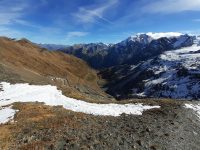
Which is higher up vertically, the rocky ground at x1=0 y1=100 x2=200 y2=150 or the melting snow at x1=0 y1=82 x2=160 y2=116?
the melting snow at x1=0 y1=82 x2=160 y2=116

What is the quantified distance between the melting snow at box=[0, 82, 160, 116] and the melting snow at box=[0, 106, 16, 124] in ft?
13.3

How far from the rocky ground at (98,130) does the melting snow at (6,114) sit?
730mm

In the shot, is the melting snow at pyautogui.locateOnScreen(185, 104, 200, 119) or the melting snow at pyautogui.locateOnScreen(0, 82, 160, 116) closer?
the melting snow at pyautogui.locateOnScreen(0, 82, 160, 116)

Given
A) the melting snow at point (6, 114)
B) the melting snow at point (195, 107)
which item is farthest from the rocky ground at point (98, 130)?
the melting snow at point (195, 107)

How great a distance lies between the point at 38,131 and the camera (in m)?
25.9

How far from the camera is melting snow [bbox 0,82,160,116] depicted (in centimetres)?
3462

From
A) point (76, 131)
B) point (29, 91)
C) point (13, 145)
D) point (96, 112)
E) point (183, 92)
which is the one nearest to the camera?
point (13, 145)

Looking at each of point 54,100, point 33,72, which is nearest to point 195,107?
point 54,100

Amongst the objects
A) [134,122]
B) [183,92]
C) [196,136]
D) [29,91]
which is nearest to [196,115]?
[196,136]

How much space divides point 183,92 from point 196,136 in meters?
159

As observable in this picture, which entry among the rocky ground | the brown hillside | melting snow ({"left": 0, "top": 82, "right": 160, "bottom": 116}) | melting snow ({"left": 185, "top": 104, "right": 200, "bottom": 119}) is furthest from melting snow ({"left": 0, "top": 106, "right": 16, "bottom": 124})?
melting snow ({"left": 185, "top": 104, "right": 200, "bottom": 119})

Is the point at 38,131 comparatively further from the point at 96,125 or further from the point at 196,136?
the point at 196,136

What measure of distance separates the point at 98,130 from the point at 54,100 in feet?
45.6

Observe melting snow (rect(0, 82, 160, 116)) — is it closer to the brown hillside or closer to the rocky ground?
the rocky ground
